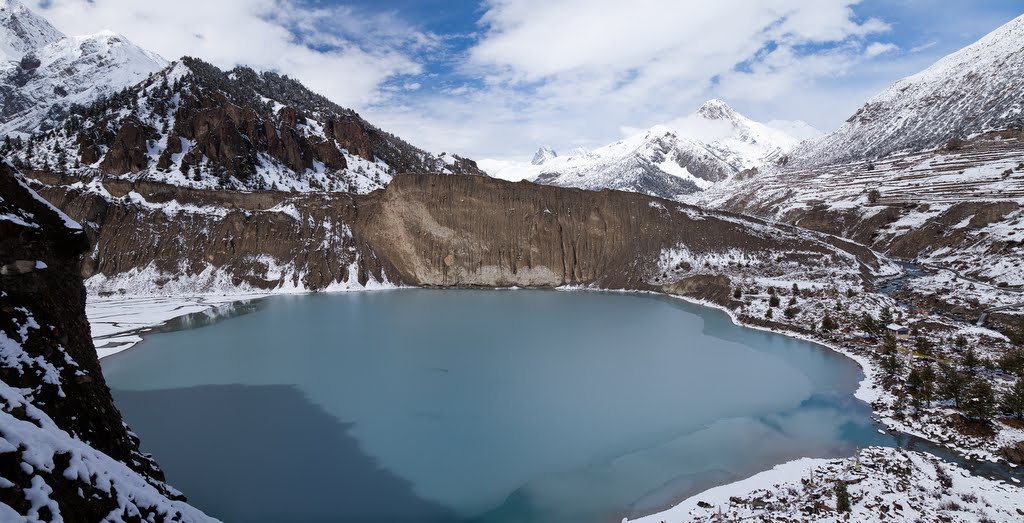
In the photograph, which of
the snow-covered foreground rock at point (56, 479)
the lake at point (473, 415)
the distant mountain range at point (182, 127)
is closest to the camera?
the snow-covered foreground rock at point (56, 479)

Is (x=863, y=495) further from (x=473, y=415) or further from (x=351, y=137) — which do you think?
(x=351, y=137)

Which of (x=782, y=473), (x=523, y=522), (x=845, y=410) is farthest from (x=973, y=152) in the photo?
(x=523, y=522)

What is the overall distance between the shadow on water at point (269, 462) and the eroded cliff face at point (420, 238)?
114ft

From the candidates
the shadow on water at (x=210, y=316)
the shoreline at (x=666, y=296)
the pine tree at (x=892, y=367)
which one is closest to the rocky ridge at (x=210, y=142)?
the shoreline at (x=666, y=296)

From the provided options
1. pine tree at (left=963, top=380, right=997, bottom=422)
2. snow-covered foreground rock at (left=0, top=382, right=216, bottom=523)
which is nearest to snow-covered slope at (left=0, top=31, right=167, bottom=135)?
snow-covered foreground rock at (left=0, top=382, right=216, bottom=523)

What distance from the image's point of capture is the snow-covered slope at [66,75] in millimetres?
100062

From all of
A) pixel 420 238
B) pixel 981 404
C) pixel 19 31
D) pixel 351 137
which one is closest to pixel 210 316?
pixel 420 238

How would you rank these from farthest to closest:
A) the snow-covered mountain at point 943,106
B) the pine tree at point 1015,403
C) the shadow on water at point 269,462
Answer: the snow-covered mountain at point 943,106, the pine tree at point 1015,403, the shadow on water at point 269,462

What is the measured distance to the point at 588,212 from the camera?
5759cm

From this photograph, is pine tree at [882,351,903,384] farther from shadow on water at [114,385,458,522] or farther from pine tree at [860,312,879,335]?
shadow on water at [114,385,458,522]

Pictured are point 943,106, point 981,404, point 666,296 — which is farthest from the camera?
point 943,106

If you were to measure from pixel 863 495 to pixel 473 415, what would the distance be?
11.7m

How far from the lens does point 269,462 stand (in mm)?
15156

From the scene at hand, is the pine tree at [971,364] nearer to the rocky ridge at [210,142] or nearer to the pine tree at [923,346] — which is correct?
the pine tree at [923,346]
